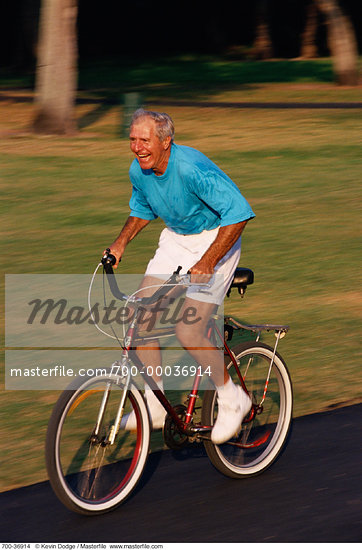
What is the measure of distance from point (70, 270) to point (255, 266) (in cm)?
206

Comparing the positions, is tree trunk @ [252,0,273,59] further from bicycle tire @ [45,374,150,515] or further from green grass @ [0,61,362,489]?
bicycle tire @ [45,374,150,515]

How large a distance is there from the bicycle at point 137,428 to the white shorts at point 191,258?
128mm

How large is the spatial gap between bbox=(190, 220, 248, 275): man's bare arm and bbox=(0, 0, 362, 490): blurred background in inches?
57.7

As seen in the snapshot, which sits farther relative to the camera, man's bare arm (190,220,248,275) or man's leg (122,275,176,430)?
man's leg (122,275,176,430)

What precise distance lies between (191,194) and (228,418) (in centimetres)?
129

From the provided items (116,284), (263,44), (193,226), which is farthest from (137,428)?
(263,44)

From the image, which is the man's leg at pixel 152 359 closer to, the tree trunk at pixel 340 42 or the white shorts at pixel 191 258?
the white shorts at pixel 191 258

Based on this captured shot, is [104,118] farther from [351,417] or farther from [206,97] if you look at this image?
[351,417]

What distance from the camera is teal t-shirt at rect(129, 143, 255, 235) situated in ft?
→ 17.0

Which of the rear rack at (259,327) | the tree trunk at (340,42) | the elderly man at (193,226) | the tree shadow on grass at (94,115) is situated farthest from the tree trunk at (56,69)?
the rear rack at (259,327)

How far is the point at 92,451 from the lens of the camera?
5180mm

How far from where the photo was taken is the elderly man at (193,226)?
5.15 meters

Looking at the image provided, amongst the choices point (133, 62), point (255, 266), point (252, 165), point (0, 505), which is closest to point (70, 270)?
point (255, 266)

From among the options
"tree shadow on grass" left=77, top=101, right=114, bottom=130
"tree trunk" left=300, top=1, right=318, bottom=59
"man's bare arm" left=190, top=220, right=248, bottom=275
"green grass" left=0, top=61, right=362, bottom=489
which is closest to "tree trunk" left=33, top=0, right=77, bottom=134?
"green grass" left=0, top=61, right=362, bottom=489
